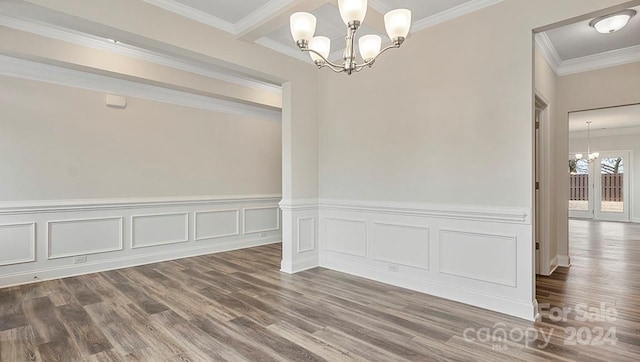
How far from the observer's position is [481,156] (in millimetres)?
3246

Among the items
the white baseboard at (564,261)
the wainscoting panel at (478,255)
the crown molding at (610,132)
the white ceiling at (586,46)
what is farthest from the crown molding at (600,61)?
the crown molding at (610,132)

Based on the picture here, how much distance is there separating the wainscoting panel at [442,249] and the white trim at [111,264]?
2.29 m

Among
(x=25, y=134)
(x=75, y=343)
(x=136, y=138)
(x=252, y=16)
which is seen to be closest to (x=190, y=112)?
(x=136, y=138)

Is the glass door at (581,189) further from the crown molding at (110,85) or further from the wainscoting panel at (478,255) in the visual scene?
the crown molding at (110,85)

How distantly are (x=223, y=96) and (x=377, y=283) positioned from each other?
151 inches

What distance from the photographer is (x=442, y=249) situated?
351 cm

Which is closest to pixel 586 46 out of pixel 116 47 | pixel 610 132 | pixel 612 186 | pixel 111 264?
pixel 116 47

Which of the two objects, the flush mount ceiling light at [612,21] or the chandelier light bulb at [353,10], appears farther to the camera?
the flush mount ceiling light at [612,21]

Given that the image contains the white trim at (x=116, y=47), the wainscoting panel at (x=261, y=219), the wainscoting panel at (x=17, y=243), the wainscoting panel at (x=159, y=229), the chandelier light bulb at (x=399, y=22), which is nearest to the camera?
the chandelier light bulb at (x=399, y=22)

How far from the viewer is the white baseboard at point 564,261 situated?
4.73 metres

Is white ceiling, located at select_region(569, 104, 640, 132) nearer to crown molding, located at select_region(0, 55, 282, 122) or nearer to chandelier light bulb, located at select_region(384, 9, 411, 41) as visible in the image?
chandelier light bulb, located at select_region(384, 9, 411, 41)

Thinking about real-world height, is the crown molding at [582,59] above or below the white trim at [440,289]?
above

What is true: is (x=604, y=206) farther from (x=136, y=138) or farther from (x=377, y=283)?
(x=136, y=138)

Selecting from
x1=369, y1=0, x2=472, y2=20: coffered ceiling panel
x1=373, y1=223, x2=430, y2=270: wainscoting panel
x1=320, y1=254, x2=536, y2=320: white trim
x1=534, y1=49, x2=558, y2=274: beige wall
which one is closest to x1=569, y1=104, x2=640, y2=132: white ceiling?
x1=534, y1=49, x2=558, y2=274: beige wall
